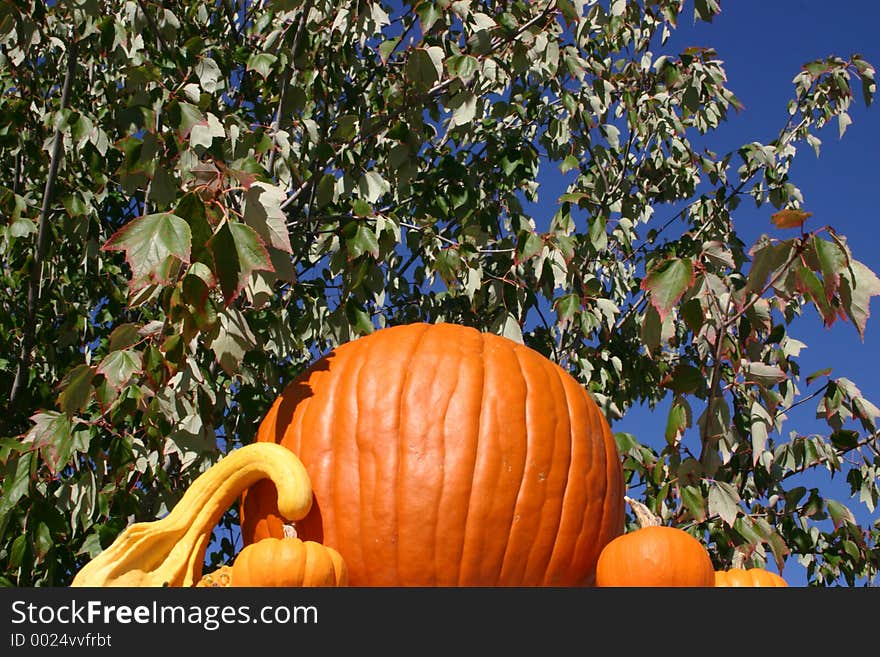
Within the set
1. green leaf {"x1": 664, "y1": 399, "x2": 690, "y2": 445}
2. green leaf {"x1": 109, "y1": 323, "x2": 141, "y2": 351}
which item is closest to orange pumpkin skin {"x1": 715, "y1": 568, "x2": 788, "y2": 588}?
green leaf {"x1": 664, "y1": 399, "x2": 690, "y2": 445}

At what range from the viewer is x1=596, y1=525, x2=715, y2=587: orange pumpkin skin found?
150 cm

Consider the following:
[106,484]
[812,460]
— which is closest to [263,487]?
[106,484]

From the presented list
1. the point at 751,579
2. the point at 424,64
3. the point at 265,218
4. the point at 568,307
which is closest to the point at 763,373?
the point at 751,579

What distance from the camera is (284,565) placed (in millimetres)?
1389

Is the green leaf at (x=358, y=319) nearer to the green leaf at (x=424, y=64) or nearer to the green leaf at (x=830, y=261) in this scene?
the green leaf at (x=424, y=64)

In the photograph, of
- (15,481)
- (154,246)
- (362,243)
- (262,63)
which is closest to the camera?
(154,246)

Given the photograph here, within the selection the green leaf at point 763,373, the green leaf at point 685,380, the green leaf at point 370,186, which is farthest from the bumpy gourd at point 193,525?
the green leaf at point 370,186

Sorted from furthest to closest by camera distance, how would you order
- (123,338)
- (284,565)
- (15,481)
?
(15,481), (123,338), (284,565)

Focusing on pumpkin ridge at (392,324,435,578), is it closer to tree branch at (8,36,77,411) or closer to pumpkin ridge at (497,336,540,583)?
pumpkin ridge at (497,336,540,583)

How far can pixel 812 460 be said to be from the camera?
8.96 feet

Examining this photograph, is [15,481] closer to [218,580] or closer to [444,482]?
[218,580]

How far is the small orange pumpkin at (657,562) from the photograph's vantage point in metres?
1.50

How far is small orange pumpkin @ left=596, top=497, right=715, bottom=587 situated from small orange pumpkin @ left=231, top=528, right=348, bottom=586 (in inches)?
19.8
